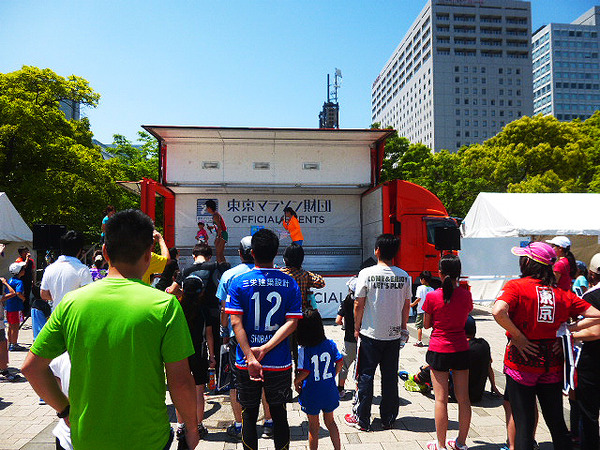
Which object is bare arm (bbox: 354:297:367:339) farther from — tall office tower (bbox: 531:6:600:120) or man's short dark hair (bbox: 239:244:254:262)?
tall office tower (bbox: 531:6:600:120)

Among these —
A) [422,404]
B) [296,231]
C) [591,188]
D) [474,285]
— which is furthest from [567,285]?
[591,188]

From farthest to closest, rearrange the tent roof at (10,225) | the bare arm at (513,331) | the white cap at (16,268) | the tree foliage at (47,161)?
the tree foliage at (47,161), the tent roof at (10,225), the white cap at (16,268), the bare arm at (513,331)

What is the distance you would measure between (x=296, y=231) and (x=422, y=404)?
5.80m

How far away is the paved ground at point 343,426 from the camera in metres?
3.75

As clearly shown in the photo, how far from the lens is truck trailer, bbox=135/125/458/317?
10.0 meters

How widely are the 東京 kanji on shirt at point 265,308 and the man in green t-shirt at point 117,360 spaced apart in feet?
3.89

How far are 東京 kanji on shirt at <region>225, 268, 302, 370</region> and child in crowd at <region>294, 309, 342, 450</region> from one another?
1.35 ft

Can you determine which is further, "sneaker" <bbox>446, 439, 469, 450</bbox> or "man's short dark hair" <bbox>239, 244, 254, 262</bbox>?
"man's short dark hair" <bbox>239, 244, 254, 262</bbox>

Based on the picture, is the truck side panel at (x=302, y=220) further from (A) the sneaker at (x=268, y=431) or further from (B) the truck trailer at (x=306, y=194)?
(A) the sneaker at (x=268, y=431)

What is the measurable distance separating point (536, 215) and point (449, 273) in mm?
11714

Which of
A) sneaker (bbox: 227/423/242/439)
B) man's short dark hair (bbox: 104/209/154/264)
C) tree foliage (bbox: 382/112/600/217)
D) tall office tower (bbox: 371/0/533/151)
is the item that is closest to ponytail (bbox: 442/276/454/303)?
sneaker (bbox: 227/423/242/439)

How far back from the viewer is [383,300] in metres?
4.02

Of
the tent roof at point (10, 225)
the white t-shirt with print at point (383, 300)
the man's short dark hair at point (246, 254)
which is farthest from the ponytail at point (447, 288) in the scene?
the tent roof at point (10, 225)

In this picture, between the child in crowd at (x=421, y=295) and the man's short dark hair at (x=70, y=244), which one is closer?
the man's short dark hair at (x=70, y=244)
